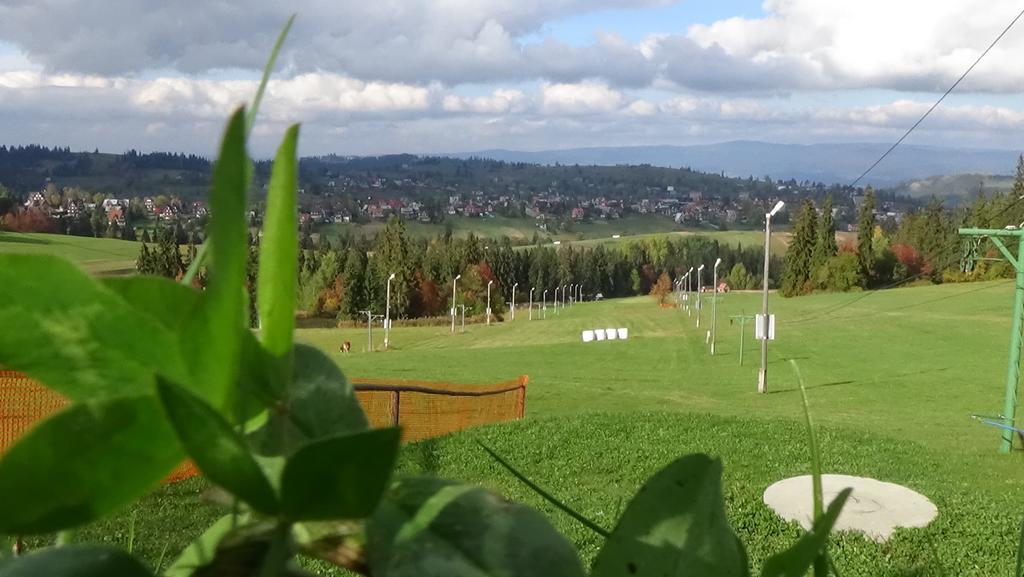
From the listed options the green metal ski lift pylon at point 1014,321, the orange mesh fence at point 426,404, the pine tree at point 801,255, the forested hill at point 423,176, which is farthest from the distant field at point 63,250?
the forested hill at point 423,176

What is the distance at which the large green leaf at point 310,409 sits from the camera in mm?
97

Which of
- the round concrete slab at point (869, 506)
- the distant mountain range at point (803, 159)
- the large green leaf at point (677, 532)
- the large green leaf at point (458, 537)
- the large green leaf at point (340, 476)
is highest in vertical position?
the distant mountain range at point (803, 159)

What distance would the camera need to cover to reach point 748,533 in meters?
3.51

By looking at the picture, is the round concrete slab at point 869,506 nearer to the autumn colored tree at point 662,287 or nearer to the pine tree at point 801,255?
the pine tree at point 801,255

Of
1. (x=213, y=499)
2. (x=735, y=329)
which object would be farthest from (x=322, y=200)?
(x=213, y=499)

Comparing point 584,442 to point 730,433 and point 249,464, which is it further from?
point 249,464

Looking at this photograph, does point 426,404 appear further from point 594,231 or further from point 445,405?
point 594,231

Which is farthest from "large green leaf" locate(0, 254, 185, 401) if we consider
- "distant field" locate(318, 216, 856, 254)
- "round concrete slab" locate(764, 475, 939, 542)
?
"distant field" locate(318, 216, 856, 254)

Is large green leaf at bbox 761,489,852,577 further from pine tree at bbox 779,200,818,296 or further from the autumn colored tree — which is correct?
the autumn colored tree

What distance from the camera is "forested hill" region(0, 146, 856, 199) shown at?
103ft

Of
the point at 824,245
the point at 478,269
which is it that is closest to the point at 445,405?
the point at 478,269

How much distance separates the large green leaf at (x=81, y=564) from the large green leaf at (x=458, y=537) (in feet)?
0.09

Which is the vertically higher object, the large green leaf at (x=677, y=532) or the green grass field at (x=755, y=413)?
the large green leaf at (x=677, y=532)

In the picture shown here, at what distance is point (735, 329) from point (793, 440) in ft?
44.7
